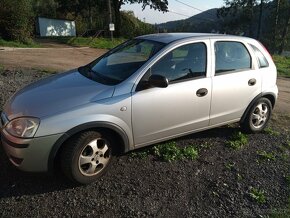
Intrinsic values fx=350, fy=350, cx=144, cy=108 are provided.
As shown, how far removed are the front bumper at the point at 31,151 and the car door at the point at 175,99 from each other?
106cm

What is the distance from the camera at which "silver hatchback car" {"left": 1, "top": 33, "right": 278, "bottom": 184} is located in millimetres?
3662

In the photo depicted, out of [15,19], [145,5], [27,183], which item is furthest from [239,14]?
[27,183]

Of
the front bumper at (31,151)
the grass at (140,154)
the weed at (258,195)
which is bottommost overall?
the weed at (258,195)

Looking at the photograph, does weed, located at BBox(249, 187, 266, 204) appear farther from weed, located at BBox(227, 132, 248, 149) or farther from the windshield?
the windshield

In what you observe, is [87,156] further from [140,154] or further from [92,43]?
[92,43]

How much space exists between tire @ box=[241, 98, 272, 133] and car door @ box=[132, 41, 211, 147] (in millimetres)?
983

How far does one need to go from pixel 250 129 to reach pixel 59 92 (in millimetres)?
3196

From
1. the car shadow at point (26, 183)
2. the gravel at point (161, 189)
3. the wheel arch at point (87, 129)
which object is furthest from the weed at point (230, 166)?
the car shadow at point (26, 183)

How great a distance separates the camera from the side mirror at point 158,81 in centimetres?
407

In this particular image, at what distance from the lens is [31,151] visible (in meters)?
3.57

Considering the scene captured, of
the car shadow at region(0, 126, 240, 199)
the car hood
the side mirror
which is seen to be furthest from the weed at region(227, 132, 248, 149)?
the car shadow at region(0, 126, 240, 199)

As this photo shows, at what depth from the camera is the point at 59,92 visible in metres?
4.06

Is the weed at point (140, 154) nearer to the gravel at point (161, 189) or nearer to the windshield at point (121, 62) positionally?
the gravel at point (161, 189)

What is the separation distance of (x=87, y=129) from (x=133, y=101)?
64cm
